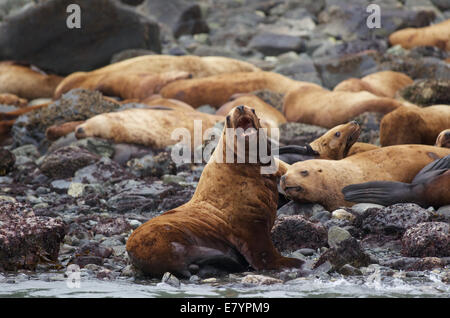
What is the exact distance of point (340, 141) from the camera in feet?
30.2

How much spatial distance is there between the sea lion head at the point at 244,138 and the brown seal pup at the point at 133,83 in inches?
359

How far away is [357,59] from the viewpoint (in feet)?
56.4

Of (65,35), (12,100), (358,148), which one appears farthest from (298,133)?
Result: (65,35)

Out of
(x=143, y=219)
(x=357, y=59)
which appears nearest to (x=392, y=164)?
(x=143, y=219)

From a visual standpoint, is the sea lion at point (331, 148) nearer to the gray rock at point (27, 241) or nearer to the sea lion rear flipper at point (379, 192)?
the sea lion rear flipper at point (379, 192)

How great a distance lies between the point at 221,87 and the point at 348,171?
672cm

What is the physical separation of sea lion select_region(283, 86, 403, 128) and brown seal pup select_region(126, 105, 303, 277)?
634cm

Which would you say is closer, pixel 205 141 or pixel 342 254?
pixel 342 254

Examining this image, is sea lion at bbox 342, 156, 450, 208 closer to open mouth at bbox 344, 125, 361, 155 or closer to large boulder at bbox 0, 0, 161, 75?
open mouth at bbox 344, 125, 361, 155

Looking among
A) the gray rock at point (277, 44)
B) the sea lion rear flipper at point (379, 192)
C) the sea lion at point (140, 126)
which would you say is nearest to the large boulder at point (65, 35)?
the gray rock at point (277, 44)

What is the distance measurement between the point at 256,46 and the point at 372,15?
3112mm

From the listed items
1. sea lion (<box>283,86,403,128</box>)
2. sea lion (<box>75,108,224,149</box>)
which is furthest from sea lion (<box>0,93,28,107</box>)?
sea lion (<box>283,86,403,128</box>)
